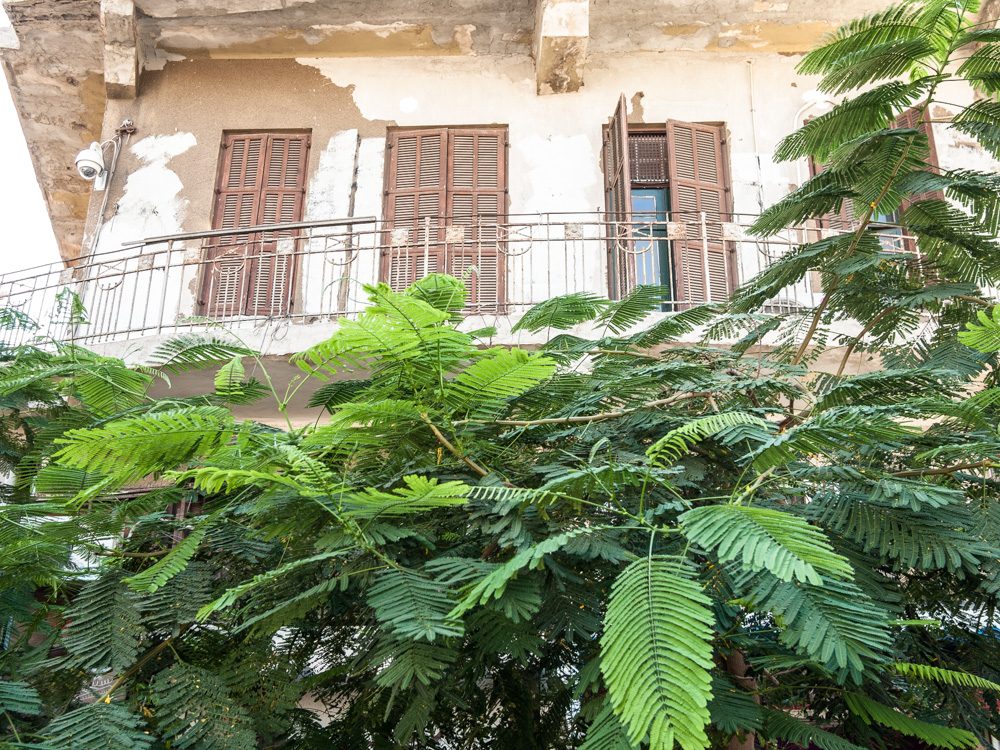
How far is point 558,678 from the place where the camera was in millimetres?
2064

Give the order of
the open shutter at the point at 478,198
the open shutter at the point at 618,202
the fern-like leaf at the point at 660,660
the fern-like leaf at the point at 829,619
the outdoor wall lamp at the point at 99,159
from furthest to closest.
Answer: the outdoor wall lamp at the point at 99,159 < the open shutter at the point at 478,198 < the open shutter at the point at 618,202 < the fern-like leaf at the point at 829,619 < the fern-like leaf at the point at 660,660

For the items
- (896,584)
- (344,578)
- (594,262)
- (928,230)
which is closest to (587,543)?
(344,578)

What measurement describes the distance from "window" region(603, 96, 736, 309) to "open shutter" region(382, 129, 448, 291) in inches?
62.8

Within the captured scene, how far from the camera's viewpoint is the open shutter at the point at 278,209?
26.9ft

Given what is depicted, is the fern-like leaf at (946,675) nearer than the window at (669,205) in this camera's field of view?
Yes

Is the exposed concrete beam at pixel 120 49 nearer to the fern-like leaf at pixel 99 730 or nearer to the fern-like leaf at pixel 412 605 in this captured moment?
the fern-like leaf at pixel 99 730

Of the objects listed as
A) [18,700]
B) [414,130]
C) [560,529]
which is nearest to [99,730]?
[18,700]

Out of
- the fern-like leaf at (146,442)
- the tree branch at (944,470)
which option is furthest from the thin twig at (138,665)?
the tree branch at (944,470)

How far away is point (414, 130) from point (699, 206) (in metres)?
2.89

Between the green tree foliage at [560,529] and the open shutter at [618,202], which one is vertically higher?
the open shutter at [618,202]

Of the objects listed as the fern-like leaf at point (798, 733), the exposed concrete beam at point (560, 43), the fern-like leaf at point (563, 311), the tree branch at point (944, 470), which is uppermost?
the exposed concrete beam at point (560, 43)

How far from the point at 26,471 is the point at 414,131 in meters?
6.89

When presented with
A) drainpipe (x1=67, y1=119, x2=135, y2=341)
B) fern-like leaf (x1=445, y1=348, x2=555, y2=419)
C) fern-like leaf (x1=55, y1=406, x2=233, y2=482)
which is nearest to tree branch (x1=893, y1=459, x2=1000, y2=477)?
fern-like leaf (x1=445, y1=348, x2=555, y2=419)

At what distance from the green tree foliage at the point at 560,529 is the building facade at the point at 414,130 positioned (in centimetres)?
559
